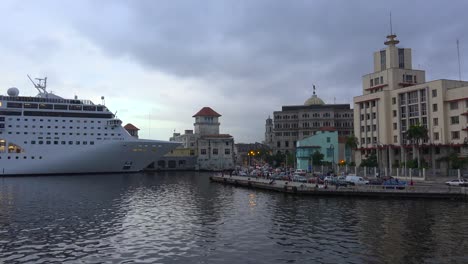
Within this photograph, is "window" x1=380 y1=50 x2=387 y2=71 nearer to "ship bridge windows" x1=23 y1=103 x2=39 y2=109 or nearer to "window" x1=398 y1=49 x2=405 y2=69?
"window" x1=398 y1=49 x2=405 y2=69

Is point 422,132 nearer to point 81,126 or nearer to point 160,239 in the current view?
point 160,239

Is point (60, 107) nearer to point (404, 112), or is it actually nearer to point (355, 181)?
point (355, 181)

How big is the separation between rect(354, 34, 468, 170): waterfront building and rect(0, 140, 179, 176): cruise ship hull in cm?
5672

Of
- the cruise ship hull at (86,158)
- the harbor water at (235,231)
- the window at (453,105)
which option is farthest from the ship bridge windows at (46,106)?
the window at (453,105)

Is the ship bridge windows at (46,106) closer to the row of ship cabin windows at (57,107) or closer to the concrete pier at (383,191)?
the row of ship cabin windows at (57,107)

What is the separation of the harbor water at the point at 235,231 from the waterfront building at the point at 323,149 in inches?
2260

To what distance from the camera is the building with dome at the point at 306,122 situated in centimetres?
15550

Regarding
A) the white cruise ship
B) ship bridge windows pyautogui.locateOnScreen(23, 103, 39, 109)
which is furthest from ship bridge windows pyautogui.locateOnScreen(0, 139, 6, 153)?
ship bridge windows pyautogui.locateOnScreen(23, 103, 39, 109)

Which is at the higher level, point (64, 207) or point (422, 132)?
point (422, 132)

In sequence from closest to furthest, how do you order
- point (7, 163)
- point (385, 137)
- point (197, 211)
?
point (197, 211)
point (385, 137)
point (7, 163)

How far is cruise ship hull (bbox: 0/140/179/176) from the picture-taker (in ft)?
333

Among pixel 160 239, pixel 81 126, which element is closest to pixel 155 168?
pixel 81 126

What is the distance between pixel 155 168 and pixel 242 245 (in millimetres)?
130788

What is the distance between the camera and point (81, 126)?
107m
